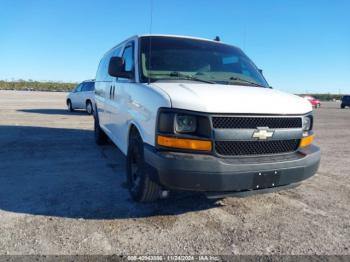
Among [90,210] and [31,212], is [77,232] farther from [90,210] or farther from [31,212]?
[31,212]

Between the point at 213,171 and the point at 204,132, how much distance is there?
0.38 metres

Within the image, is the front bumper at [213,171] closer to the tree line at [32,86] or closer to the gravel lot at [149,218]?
the gravel lot at [149,218]

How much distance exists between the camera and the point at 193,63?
450 cm

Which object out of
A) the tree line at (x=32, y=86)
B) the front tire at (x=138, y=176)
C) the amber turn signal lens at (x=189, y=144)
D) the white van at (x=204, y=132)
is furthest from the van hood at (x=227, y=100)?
the tree line at (x=32, y=86)

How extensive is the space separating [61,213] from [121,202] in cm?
72

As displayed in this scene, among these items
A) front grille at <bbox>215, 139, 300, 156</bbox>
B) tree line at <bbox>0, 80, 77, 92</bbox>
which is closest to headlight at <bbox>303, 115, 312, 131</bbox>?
front grille at <bbox>215, 139, 300, 156</bbox>

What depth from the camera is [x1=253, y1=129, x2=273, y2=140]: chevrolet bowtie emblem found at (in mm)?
3340

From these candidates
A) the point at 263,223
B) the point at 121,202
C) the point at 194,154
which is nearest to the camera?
the point at 194,154

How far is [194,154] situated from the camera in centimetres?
318

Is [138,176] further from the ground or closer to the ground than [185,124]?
closer to the ground

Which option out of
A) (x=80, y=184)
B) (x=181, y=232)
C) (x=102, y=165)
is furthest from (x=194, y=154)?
(x=102, y=165)

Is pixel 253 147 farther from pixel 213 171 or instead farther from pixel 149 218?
pixel 149 218

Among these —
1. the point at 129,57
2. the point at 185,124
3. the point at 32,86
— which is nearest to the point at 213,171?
the point at 185,124

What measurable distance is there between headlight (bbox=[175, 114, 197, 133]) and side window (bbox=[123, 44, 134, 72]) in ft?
5.17
